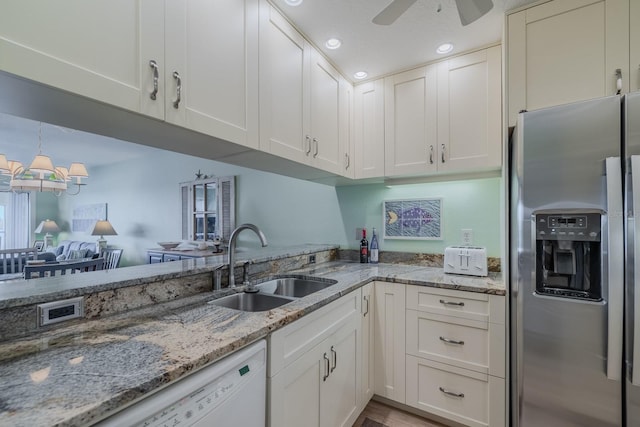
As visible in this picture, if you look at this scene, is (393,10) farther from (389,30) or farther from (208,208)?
(208,208)

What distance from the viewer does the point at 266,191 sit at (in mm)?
3354

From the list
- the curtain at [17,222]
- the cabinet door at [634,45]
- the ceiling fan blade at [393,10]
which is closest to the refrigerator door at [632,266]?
the cabinet door at [634,45]

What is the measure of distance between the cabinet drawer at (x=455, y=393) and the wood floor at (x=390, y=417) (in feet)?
0.31

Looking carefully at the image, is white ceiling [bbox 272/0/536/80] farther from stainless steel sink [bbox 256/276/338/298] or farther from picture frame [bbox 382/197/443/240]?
stainless steel sink [bbox 256/276/338/298]

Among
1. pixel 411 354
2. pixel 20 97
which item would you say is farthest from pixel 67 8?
pixel 411 354

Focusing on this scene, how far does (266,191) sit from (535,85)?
265 centimetres

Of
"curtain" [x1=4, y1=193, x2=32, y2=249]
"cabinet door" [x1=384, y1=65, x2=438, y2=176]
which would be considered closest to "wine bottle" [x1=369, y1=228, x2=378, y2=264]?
"cabinet door" [x1=384, y1=65, x2=438, y2=176]

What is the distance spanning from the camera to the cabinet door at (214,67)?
1015 mm

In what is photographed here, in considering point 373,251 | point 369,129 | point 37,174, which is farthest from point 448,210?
point 37,174

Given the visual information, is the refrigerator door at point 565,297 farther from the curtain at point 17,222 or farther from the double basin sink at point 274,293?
the curtain at point 17,222

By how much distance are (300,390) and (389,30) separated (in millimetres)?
2005

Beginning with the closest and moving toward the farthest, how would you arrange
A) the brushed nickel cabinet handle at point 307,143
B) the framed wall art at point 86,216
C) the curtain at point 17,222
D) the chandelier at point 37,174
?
the brushed nickel cabinet handle at point 307,143 → the chandelier at point 37,174 → the framed wall art at point 86,216 → the curtain at point 17,222

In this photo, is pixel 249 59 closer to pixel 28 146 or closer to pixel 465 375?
pixel 465 375

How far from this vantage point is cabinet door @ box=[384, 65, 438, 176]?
2.00 meters
